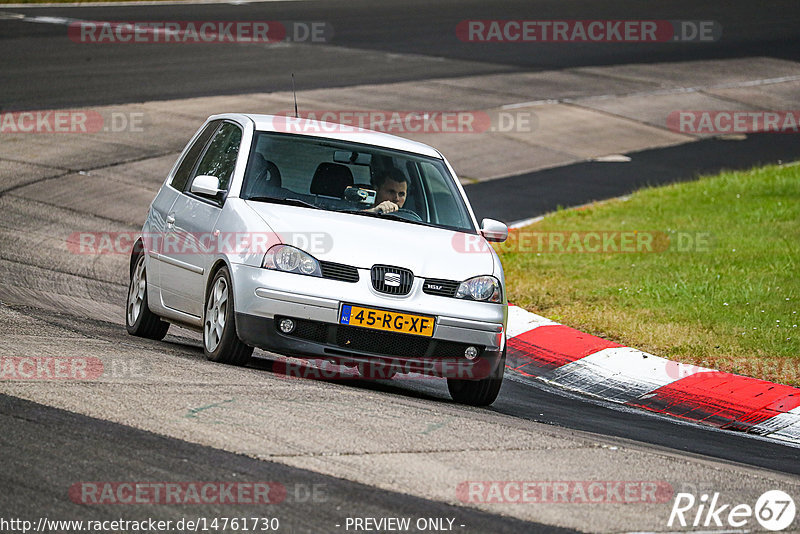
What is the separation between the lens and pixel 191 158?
9.38 m

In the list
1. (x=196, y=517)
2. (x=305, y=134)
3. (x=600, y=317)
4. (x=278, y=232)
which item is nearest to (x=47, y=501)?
(x=196, y=517)

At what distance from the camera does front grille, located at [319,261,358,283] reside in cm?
757

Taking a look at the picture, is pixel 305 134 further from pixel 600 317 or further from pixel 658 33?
pixel 658 33

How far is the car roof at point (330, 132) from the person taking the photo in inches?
348

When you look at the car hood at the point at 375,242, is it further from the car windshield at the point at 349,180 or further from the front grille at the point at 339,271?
the car windshield at the point at 349,180

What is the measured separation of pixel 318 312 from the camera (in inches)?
296

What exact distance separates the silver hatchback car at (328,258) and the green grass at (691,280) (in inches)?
98.6

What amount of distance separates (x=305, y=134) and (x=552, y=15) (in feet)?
94.8

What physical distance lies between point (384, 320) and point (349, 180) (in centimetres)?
145

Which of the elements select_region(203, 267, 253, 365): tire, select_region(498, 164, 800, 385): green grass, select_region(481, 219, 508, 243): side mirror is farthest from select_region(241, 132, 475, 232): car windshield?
select_region(498, 164, 800, 385): green grass

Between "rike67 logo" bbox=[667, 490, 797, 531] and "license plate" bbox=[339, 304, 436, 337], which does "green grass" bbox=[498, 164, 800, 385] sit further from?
"rike67 logo" bbox=[667, 490, 797, 531]

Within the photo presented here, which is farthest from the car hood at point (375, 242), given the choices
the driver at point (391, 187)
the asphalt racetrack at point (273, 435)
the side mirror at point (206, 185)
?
the asphalt racetrack at point (273, 435)

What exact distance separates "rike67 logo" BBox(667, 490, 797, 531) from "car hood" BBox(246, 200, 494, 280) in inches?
98.5

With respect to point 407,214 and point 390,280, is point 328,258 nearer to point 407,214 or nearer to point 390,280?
point 390,280
